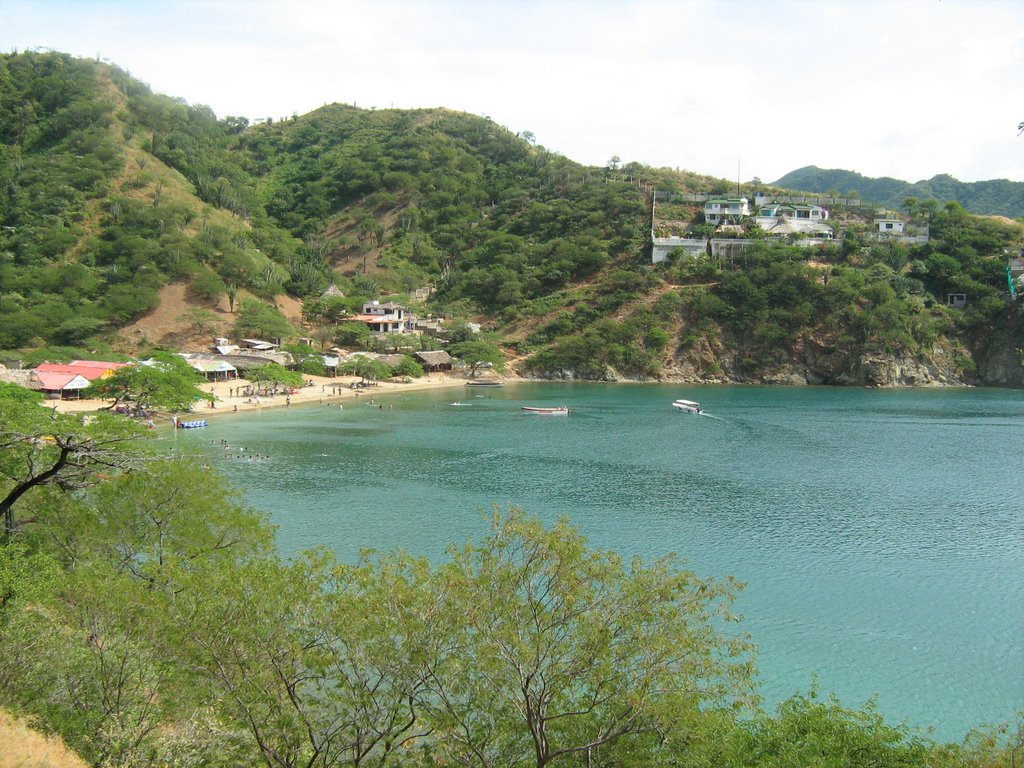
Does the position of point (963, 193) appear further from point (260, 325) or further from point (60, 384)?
point (60, 384)

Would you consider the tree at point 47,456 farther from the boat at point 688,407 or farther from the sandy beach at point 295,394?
the boat at point 688,407

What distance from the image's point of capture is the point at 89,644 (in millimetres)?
11039

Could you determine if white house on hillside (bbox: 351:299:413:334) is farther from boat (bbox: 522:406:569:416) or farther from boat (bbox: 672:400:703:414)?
Result: boat (bbox: 672:400:703:414)

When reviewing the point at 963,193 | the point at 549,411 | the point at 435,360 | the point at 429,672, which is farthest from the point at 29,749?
the point at 963,193

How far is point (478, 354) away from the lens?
75.1m

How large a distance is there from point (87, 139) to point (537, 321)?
211 feet

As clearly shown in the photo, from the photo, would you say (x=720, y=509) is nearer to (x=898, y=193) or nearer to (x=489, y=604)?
(x=489, y=604)

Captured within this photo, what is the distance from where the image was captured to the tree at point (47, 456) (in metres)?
12.1

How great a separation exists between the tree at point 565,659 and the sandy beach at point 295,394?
4392cm

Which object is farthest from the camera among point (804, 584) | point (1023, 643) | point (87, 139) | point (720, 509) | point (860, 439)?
point (87, 139)

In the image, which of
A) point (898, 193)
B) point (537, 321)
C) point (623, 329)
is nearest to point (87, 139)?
point (537, 321)

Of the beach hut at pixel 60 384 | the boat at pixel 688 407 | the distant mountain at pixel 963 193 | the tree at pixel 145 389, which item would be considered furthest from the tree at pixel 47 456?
the distant mountain at pixel 963 193

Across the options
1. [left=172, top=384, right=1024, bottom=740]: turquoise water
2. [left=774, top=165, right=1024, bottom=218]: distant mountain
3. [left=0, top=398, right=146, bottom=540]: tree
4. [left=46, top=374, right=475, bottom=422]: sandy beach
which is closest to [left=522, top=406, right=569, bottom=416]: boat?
[left=172, top=384, right=1024, bottom=740]: turquoise water

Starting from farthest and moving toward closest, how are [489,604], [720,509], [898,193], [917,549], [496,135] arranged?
[898,193] < [496,135] < [720,509] < [917,549] < [489,604]
